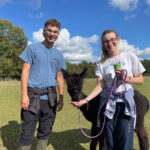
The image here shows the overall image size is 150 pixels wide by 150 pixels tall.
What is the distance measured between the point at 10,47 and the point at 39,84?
4339cm

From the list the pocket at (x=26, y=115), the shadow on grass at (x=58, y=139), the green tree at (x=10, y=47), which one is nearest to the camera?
the pocket at (x=26, y=115)

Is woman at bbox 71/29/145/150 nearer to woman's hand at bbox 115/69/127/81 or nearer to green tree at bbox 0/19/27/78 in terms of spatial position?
woman's hand at bbox 115/69/127/81

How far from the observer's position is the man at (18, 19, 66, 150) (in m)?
2.63

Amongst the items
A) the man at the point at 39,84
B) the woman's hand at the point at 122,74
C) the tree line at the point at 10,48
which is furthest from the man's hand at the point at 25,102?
the tree line at the point at 10,48

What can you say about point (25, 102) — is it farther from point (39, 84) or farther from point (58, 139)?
point (58, 139)

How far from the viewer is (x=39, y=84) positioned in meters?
2.72

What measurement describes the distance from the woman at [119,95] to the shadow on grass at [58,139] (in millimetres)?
2259

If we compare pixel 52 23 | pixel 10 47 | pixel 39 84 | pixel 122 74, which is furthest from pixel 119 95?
pixel 10 47

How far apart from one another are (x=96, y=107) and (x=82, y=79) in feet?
2.36

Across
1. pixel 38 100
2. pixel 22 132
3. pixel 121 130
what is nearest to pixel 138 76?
pixel 121 130

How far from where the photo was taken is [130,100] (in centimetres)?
202

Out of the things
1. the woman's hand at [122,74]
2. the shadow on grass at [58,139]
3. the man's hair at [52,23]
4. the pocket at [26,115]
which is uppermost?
the man's hair at [52,23]

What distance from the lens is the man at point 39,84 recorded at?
2629 mm

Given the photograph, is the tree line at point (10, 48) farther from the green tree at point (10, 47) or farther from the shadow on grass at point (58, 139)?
the shadow on grass at point (58, 139)
